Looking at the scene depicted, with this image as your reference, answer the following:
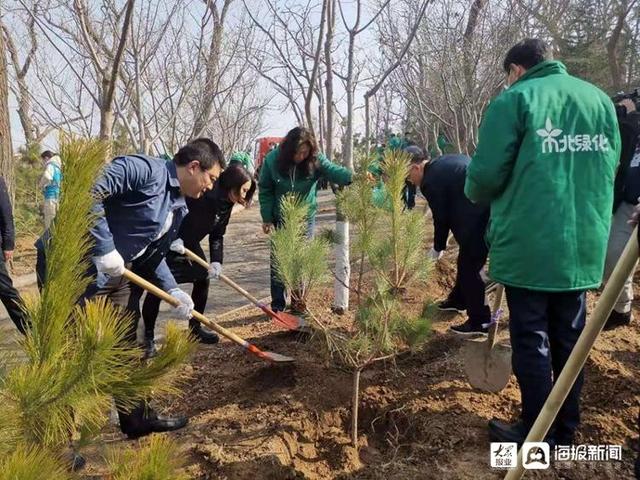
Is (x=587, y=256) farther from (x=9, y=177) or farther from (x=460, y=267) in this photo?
(x=9, y=177)

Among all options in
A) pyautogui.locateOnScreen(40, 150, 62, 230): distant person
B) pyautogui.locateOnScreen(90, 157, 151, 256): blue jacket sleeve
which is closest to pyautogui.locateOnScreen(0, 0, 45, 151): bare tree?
pyautogui.locateOnScreen(40, 150, 62, 230): distant person

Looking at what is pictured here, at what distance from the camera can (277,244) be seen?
2.31 meters

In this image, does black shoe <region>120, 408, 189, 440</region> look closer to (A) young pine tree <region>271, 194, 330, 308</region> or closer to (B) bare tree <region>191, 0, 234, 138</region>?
(A) young pine tree <region>271, 194, 330, 308</region>

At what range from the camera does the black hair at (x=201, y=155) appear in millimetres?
2227

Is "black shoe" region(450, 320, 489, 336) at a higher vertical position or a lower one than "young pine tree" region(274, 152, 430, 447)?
lower

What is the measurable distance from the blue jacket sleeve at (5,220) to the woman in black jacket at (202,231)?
1287mm

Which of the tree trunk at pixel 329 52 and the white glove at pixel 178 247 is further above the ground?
the tree trunk at pixel 329 52

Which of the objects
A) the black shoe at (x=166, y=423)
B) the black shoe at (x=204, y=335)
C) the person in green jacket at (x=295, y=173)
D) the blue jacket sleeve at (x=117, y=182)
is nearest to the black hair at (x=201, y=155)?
the blue jacket sleeve at (x=117, y=182)

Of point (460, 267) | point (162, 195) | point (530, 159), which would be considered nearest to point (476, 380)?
point (460, 267)

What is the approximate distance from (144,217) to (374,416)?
143 cm

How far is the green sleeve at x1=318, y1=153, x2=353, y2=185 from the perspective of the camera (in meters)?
3.38

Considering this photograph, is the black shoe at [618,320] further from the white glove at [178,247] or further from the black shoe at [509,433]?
the white glove at [178,247]

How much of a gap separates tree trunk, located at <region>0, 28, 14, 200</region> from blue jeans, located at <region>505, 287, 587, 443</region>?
4.60m

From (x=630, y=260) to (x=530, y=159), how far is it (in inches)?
34.3
